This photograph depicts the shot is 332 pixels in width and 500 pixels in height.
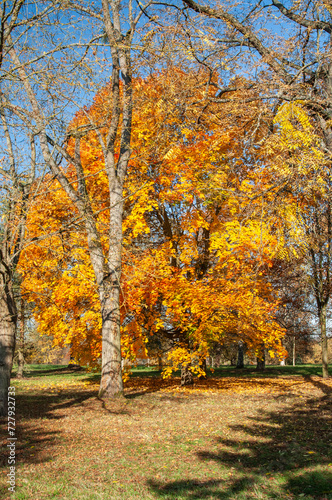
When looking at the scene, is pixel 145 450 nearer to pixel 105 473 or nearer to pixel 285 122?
pixel 105 473

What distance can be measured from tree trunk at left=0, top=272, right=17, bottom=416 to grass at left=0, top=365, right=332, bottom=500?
2.25ft

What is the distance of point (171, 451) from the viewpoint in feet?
17.0

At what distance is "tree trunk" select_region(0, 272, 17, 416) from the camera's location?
281 inches

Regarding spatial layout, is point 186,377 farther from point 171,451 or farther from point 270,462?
point 270,462

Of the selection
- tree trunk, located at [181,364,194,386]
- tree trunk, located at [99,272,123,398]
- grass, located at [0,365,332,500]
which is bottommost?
tree trunk, located at [181,364,194,386]

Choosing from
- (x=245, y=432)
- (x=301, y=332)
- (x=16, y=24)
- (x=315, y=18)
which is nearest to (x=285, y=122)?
(x=315, y=18)

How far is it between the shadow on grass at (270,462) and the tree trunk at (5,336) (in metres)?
4.18

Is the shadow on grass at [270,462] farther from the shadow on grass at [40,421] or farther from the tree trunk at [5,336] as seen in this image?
the tree trunk at [5,336]

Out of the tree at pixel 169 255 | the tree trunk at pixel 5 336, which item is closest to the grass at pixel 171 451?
the tree trunk at pixel 5 336

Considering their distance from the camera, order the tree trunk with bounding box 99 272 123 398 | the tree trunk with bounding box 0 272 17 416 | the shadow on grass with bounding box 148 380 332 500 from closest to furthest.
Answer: the shadow on grass with bounding box 148 380 332 500 → the tree trunk with bounding box 0 272 17 416 → the tree trunk with bounding box 99 272 123 398

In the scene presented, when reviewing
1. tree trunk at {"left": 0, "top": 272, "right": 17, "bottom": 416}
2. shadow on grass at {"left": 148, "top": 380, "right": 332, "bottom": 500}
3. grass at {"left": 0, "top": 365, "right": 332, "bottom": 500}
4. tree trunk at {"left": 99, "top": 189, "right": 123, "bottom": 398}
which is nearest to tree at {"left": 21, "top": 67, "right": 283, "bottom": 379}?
tree trunk at {"left": 99, "top": 189, "right": 123, "bottom": 398}

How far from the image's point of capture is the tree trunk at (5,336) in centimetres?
714

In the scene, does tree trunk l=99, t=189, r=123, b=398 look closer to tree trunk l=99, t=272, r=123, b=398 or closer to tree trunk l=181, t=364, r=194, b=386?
tree trunk l=99, t=272, r=123, b=398

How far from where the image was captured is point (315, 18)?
20.4 ft
